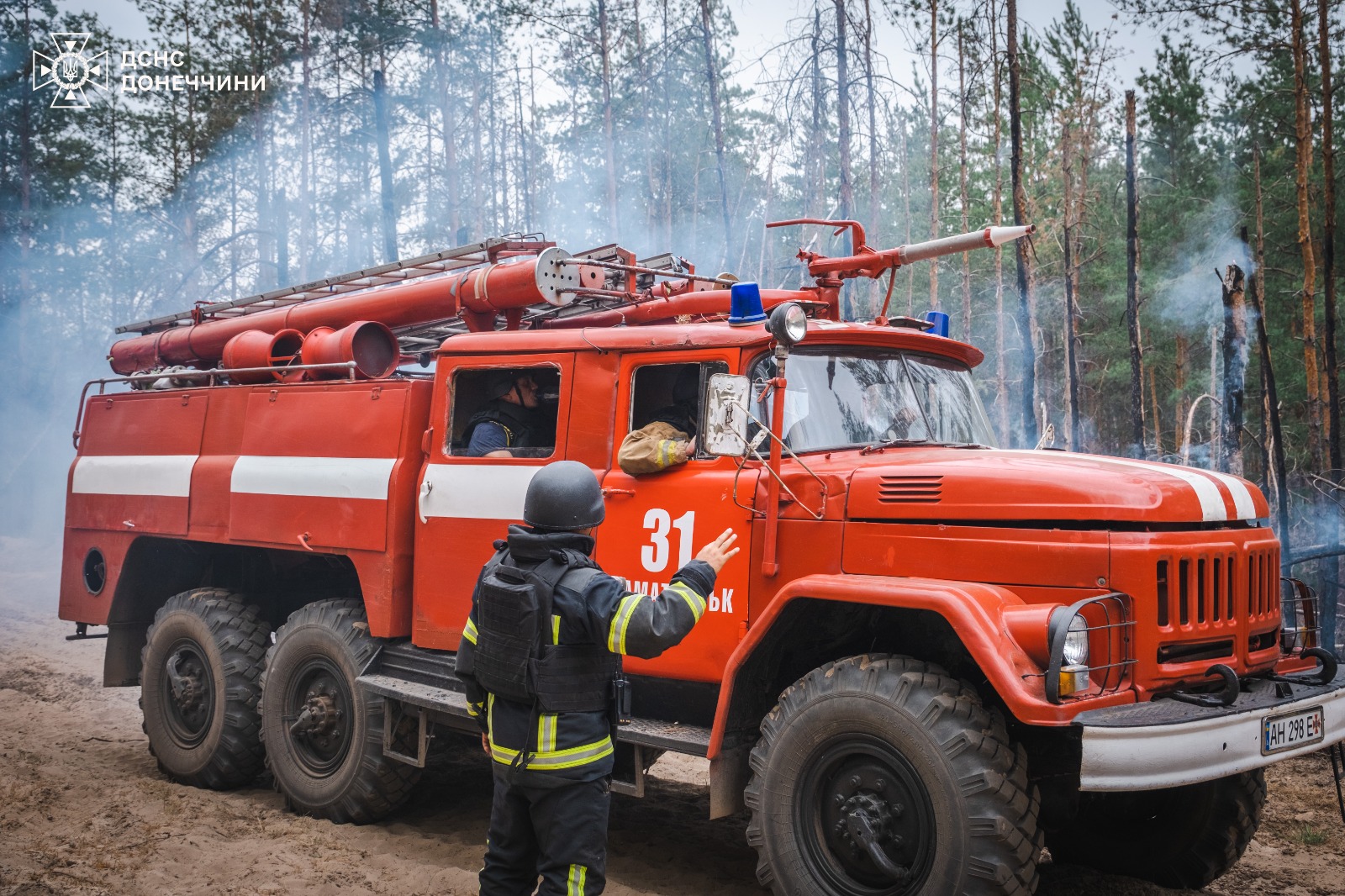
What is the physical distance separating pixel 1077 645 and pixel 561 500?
2018 mm

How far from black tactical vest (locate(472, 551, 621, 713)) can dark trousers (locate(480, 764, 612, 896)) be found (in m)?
0.31

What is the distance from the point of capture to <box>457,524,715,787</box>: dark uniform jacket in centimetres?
365

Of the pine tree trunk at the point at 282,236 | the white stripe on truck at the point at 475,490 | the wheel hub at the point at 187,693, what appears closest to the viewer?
the white stripe on truck at the point at 475,490

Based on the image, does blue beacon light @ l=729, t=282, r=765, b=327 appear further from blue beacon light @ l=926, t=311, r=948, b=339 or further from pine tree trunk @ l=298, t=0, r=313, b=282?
pine tree trunk @ l=298, t=0, r=313, b=282

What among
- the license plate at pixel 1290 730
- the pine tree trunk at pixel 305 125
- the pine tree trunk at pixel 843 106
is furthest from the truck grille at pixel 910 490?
the pine tree trunk at pixel 305 125

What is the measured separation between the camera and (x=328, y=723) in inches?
261

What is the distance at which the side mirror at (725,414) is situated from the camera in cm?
490

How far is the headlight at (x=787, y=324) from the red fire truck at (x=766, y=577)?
0.01m

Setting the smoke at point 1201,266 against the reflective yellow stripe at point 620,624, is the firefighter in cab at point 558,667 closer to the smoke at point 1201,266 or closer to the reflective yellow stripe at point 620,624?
the reflective yellow stripe at point 620,624

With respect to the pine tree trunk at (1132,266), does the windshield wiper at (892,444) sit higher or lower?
lower

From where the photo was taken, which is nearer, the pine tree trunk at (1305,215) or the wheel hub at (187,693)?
the wheel hub at (187,693)

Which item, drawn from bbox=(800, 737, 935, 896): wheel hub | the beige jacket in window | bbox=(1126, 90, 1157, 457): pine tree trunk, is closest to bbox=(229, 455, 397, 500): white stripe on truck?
the beige jacket in window

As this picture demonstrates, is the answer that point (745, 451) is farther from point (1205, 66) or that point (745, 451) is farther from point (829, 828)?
point (1205, 66)

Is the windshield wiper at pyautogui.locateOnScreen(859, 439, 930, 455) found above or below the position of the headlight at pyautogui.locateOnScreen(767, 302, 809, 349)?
below
